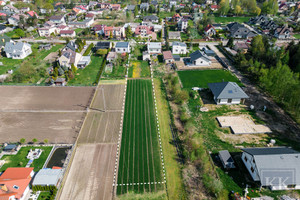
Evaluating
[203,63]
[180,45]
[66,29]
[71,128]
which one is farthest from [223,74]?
[66,29]

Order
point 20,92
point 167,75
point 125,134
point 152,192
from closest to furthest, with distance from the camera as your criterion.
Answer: point 152,192, point 125,134, point 20,92, point 167,75

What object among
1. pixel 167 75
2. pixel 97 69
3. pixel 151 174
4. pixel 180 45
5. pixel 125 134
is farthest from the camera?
pixel 180 45

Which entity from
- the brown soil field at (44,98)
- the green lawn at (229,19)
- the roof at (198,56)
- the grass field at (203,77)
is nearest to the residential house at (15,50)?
the brown soil field at (44,98)

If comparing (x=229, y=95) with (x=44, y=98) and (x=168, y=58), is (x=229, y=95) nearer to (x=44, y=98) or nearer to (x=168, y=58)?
(x=168, y=58)

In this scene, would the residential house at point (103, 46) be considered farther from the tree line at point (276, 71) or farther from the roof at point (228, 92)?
the tree line at point (276, 71)

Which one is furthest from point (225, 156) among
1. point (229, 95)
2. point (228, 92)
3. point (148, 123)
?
point (228, 92)

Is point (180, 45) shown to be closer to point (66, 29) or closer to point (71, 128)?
point (71, 128)
